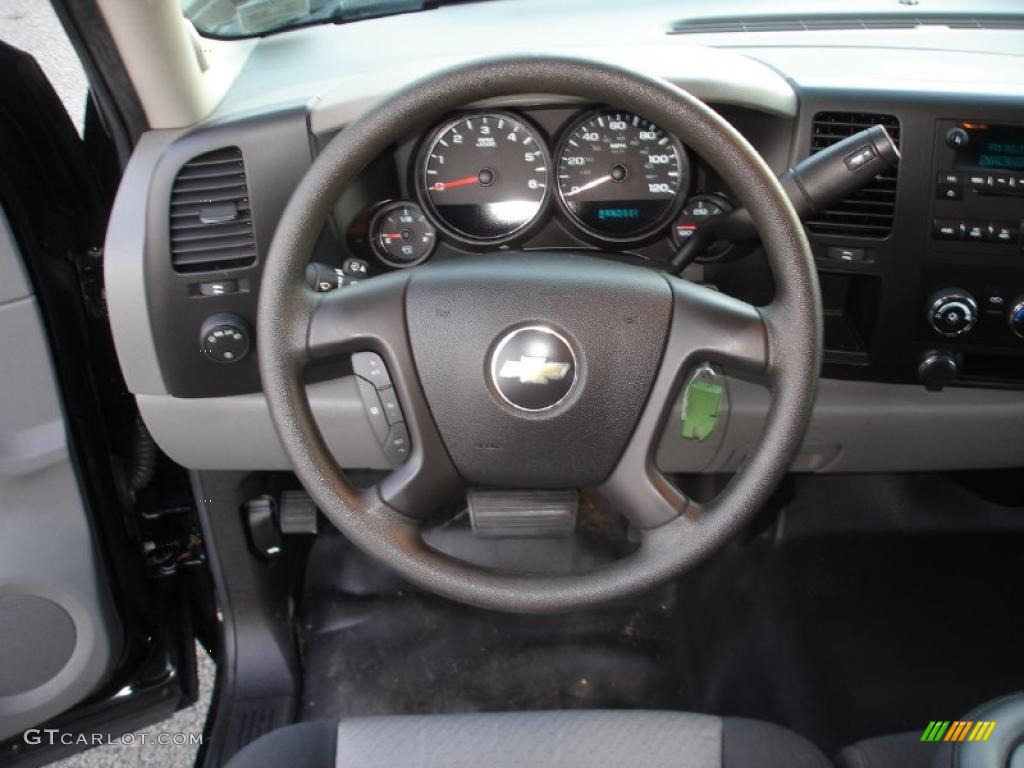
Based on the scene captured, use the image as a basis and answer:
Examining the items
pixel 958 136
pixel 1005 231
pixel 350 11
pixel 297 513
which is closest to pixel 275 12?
pixel 350 11

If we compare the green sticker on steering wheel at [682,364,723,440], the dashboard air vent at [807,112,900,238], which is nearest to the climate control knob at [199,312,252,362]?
the green sticker on steering wheel at [682,364,723,440]

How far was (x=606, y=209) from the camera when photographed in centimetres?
157

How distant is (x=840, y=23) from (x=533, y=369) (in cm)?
101

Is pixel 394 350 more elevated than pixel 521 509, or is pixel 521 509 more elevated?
pixel 394 350

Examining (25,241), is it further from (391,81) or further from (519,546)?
(519,546)

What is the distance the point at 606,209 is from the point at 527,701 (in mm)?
1057

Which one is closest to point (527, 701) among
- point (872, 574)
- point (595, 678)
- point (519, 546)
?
point (595, 678)

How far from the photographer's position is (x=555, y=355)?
45.1 inches

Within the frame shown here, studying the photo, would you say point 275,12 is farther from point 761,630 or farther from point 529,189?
point 761,630

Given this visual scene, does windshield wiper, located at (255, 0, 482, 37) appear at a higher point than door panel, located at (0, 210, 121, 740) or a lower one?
higher

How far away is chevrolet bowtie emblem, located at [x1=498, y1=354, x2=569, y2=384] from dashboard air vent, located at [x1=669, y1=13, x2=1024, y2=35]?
83 centimetres

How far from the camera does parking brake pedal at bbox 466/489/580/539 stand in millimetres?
1764

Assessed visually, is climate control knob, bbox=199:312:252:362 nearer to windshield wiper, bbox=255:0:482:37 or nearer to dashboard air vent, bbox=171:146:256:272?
dashboard air vent, bbox=171:146:256:272

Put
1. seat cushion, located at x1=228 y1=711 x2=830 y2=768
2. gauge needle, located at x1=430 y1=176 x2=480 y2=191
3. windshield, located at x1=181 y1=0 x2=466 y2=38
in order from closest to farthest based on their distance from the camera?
1. seat cushion, located at x1=228 y1=711 x2=830 y2=768
2. gauge needle, located at x1=430 y1=176 x2=480 y2=191
3. windshield, located at x1=181 y1=0 x2=466 y2=38
